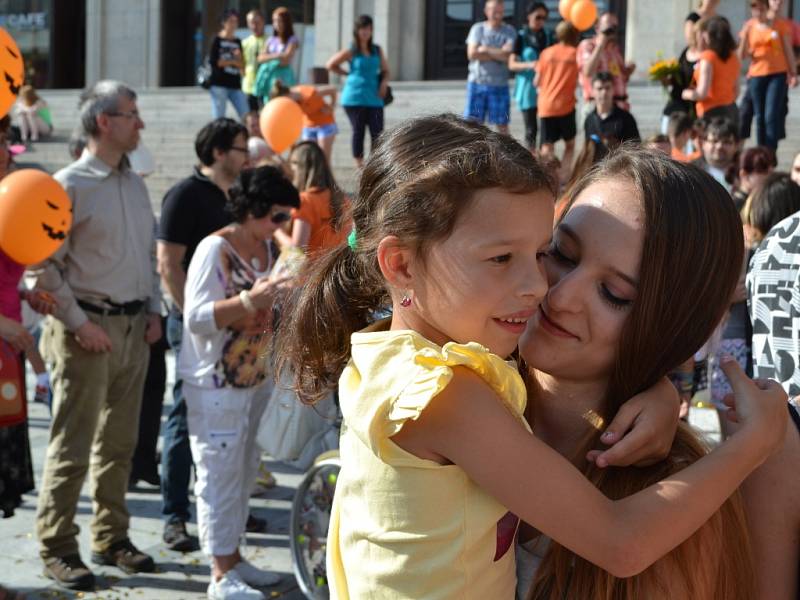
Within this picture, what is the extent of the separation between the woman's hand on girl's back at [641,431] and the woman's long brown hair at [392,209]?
0.38 meters

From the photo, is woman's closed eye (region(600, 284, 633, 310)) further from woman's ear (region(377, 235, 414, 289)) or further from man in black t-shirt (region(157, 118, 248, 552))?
man in black t-shirt (region(157, 118, 248, 552))

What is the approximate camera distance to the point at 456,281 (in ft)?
5.36

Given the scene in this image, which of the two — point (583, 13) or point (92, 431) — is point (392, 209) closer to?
point (92, 431)

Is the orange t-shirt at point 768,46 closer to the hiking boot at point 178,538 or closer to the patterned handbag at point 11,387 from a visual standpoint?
the hiking boot at point 178,538

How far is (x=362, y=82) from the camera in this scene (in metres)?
12.2

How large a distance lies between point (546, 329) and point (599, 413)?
0.59ft

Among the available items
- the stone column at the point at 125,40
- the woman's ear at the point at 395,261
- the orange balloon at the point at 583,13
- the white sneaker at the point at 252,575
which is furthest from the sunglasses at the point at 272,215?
the stone column at the point at 125,40

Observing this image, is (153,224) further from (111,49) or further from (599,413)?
(111,49)

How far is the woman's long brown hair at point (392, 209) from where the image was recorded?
1.65 m

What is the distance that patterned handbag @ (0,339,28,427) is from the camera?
419cm

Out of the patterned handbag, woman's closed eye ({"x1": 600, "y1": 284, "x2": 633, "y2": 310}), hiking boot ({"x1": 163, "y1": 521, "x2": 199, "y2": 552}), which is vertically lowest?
hiking boot ({"x1": 163, "y1": 521, "x2": 199, "y2": 552})

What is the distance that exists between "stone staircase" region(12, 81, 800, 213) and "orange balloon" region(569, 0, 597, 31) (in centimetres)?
166

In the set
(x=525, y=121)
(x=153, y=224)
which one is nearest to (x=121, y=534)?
(x=153, y=224)

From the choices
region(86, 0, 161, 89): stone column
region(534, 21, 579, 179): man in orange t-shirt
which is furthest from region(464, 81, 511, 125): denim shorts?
region(86, 0, 161, 89): stone column
